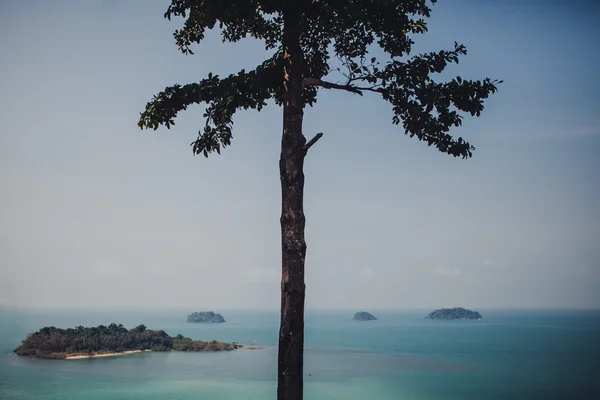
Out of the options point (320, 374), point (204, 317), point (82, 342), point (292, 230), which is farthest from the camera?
point (204, 317)

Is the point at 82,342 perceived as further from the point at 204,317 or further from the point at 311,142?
the point at 204,317

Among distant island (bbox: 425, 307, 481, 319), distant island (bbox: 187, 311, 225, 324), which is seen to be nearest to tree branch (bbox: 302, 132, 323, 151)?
distant island (bbox: 187, 311, 225, 324)

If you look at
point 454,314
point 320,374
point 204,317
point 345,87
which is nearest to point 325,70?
point 345,87

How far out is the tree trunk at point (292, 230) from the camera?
7.41 metres

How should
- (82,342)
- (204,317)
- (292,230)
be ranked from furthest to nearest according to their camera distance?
(204,317) < (82,342) < (292,230)

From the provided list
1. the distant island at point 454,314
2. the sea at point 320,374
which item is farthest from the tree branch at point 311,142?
the distant island at point 454,314

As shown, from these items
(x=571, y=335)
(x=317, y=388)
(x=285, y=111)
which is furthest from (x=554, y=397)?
(x=571, y=335)

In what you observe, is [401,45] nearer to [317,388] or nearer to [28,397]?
[28,397]

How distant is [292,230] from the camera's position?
304 inches

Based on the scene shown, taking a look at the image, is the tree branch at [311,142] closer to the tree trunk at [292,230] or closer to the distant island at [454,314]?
the tree trunk at [292,230]

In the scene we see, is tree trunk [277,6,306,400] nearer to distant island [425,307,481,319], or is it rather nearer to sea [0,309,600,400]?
sea [0,309,600,400]

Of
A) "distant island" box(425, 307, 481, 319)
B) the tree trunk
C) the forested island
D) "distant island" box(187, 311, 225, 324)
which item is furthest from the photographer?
"distant island" box(425, 307, 481, 319)

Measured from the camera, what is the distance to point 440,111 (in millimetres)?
9086

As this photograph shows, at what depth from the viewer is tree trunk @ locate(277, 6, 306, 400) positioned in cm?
741
